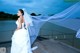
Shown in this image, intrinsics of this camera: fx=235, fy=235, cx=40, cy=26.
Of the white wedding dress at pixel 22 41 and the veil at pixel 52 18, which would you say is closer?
the white wedding dress at pixel 22 41

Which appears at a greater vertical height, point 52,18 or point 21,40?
point 52,18

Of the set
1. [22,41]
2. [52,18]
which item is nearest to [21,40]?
[22,41]

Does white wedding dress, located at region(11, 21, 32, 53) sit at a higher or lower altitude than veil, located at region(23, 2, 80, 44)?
lower

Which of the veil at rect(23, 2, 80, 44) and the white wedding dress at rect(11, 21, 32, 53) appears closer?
the white wedding dress at rect(11, 21, 32, 53)

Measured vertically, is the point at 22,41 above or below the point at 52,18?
below

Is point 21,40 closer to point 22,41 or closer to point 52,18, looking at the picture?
point 22,41

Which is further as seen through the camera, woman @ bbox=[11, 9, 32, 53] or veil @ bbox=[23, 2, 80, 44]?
veil @ bbox=[23, 2, 80, 44]

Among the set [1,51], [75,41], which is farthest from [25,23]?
[75,41]

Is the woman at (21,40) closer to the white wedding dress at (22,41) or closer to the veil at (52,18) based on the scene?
the white wedding dress at (22,41)

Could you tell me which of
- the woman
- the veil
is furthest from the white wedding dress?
the veil

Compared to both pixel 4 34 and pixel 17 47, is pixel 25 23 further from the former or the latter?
pixel 4 34

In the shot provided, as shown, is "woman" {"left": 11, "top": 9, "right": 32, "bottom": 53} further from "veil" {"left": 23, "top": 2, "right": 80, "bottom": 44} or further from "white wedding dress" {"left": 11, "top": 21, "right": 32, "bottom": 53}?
"veil" {"left": 23, "top": 2, "right": 80, "bottom": 44}

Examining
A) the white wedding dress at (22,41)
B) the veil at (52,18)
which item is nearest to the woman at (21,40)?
the white wedding dress at (22,41)

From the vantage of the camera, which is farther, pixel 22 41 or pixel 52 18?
pixel 52 18
